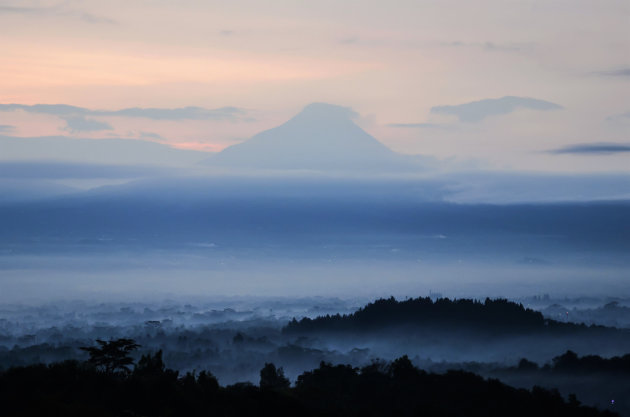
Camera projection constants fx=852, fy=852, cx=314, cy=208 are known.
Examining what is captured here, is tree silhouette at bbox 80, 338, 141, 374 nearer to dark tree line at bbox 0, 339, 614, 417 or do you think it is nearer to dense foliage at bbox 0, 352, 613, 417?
dark tree line at bbox 0, 339, 614, 417

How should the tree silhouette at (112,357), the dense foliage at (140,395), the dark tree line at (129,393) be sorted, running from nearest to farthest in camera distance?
the dense foliage at (140,395), the dark tree line at (129,393), the tree silhouette at (112,357)

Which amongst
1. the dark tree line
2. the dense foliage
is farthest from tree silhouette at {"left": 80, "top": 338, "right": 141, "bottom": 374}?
the dense foliage

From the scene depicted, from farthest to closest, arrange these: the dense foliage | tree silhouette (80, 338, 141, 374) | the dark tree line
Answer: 1. tree silhouette (80, 338, 141, 374)
2. the dark tree line
3. the dense foliage

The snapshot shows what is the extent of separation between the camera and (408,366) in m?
135

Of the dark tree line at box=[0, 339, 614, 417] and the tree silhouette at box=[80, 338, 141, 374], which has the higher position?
the tree silhouette at box=[80, 338, 141, 374]

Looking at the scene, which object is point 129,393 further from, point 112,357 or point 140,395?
point 112,357

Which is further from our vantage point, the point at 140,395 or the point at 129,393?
the point at 129,393

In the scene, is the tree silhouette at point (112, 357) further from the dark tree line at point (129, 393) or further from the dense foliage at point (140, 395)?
the dense foliage at point (140, 395)

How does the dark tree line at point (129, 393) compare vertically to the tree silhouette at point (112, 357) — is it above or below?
below

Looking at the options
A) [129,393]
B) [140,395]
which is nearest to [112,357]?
[129,393]

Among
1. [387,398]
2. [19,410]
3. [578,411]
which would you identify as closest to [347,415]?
[19,410]

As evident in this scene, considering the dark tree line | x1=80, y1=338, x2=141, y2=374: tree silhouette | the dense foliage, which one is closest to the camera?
the dense foliage

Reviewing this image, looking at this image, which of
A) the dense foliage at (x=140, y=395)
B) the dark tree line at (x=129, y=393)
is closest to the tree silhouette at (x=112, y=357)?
the dark tree line at (x=129, y=393)

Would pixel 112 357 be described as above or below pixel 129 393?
above
